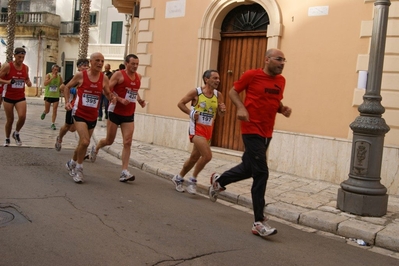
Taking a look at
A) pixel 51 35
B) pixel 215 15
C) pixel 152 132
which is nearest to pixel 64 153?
pixel 152 132

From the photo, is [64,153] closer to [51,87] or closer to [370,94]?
[51,87]

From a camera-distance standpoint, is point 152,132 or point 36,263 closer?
point 36,263

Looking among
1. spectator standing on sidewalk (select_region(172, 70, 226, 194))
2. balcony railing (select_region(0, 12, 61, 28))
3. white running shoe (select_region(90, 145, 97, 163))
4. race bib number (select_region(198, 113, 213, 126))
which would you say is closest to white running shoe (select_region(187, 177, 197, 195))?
spectator standing on sidewalk (select_region(172, 70, 226, 194))

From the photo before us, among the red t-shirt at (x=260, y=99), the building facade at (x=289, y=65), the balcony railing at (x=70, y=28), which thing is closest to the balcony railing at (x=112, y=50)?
the balcony railing at (x=70, y=28)

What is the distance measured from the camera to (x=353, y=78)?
354 inches

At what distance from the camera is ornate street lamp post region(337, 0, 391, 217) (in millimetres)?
6637

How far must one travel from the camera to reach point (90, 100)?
24.7 feet

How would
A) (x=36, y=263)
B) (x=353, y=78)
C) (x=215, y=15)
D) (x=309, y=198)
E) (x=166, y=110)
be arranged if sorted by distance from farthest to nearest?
(x=166, y=110) < (x=215, y=15) < (x=353, y=78) < (x=309, y=198) < (x=36, y=263)

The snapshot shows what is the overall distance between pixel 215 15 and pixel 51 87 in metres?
5.64

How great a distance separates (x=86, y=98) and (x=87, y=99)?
22mm

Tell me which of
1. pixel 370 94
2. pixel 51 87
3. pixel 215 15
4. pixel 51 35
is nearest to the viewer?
pixel 370 94

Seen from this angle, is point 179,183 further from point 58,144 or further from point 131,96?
point 58,144

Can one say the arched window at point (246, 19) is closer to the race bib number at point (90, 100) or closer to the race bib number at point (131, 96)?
the race bib number at point (131, 96)

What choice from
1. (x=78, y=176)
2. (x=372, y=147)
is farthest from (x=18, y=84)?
(x=372, y=147)
